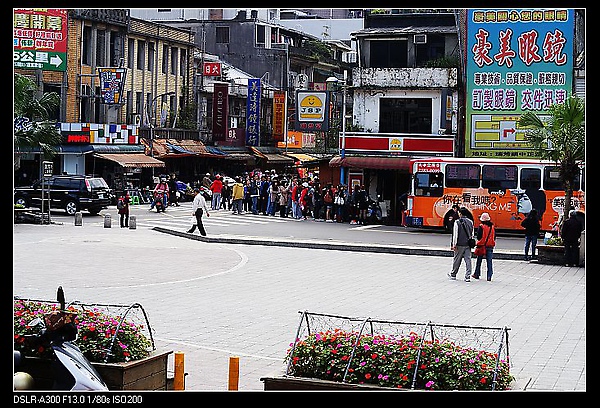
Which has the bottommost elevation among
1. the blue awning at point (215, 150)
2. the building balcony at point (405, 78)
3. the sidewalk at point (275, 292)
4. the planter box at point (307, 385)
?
the sidewalk at point (275, 292)

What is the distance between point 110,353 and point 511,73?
30344mm

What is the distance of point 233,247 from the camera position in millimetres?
27766

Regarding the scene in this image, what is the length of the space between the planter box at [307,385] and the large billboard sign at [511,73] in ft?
95.0

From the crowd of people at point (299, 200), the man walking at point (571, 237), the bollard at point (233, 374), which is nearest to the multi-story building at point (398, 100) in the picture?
the crowd of people at point (299, 200)

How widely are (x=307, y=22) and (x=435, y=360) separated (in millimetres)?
56403

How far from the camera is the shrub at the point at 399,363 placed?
8180 mm

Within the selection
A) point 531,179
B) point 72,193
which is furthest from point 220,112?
point 531,179

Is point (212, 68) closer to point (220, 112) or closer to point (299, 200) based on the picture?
point (220, 112)

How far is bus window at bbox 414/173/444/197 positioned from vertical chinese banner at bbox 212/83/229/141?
23169mm

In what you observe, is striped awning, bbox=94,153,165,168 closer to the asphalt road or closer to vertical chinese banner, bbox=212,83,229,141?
the asphalt road

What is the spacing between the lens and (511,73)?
120 feet

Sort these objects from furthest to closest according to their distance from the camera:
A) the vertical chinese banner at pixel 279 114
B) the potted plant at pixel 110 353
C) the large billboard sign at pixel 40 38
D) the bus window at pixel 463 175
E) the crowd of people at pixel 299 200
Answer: the vertical chinese banner at pixel 279 114, the crowd of people at pixel 299 200, the large billboard sign at pixel 40 38, the bus window at pixel 463 175, the potted plant at pixel 110 353

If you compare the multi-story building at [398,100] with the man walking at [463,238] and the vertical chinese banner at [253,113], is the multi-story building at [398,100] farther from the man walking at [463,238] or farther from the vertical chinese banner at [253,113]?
the man walking at [463,238]

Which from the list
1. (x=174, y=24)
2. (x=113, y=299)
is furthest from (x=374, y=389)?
(x=174, y=24)
